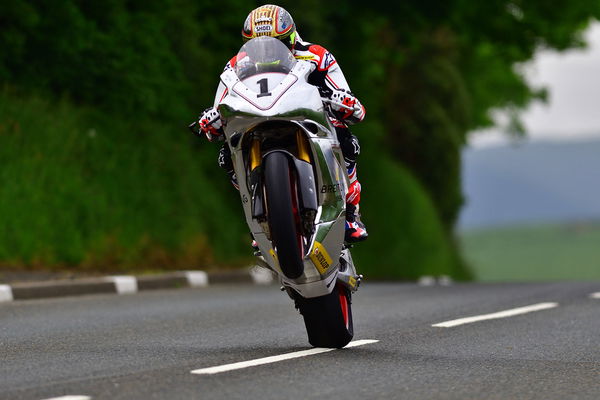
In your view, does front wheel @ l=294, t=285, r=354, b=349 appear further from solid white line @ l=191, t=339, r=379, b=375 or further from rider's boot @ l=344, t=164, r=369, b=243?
rider's boot @ l=344, t=164, r=369, b=243

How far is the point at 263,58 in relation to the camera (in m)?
7.55

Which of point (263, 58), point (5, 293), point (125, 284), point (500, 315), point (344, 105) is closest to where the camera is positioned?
point (263, 58)

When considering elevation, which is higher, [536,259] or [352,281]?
[536,259]

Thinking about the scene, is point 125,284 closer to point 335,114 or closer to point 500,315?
point 500,315

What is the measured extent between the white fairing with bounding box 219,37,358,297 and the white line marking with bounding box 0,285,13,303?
586 cm

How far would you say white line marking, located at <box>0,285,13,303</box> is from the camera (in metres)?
12.9

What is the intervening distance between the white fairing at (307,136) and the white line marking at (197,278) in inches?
360

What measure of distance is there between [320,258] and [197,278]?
31.8 ft

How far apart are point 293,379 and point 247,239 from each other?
15.1 metres

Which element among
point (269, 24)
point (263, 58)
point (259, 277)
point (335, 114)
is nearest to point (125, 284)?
point (259, 277)

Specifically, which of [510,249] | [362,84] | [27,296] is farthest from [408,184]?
[510,249]

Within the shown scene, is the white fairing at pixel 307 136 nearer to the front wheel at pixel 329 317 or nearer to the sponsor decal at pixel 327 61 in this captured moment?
the front wheel at pixel 329 317

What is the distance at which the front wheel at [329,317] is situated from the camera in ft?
25.5

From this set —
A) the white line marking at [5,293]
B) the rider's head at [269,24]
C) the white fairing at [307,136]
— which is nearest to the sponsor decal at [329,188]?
the white fairing at [307,136]
